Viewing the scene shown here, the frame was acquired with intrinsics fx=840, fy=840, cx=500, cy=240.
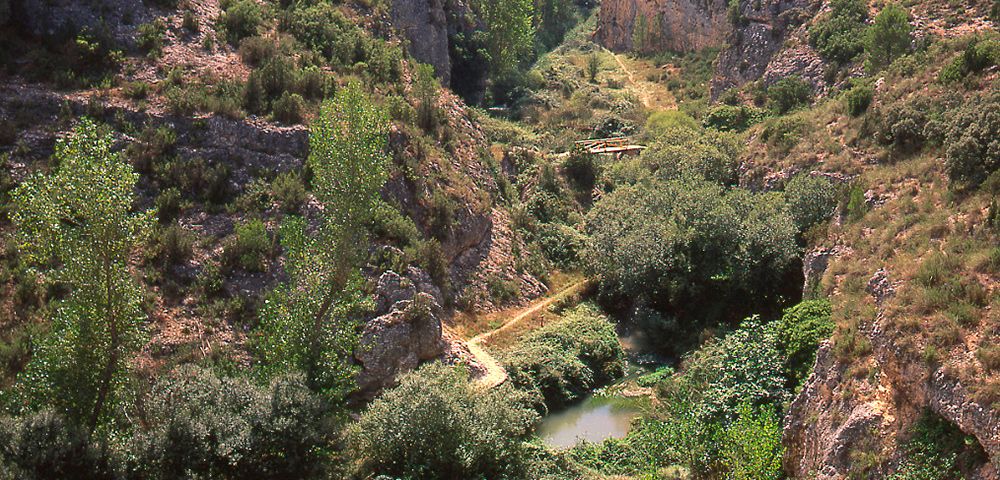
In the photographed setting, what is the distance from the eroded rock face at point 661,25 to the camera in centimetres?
8031

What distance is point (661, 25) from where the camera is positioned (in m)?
86.4

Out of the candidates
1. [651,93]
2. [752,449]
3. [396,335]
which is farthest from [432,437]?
[651,93]

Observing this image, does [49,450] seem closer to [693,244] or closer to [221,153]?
[221,153]

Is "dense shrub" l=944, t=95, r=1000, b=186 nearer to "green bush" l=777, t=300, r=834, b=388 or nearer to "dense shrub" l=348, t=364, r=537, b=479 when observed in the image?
"green bush" l=777, t=300, r=834, b=388

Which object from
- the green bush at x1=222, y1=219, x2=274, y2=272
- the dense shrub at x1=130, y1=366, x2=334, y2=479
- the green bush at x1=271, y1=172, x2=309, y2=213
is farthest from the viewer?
the green bush at x1=271, y1=172, x2=309, y2=213

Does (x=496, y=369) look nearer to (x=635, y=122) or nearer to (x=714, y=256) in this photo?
(x=714, y=256)

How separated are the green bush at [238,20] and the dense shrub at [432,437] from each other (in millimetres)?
21856

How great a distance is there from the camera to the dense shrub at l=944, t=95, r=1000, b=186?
26438 mm

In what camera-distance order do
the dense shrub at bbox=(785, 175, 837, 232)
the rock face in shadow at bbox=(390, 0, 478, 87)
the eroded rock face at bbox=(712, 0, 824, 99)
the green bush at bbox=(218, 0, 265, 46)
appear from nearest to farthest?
1. the dense shrub at bbox=(785, 175, 837, 232)
2. the green bush at bbox=(218, 0, 265, 46)
3. the rock face in shadow at bbox=(390, 0, 478, 87)
4. the eroded rock face at bbox=(712, 0, 824, 99)

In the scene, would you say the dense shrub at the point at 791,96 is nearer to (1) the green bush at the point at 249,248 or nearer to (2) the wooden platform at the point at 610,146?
(2) the wooden platform at the point at 610,146

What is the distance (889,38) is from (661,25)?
1709 inches

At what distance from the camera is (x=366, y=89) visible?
1549 inches

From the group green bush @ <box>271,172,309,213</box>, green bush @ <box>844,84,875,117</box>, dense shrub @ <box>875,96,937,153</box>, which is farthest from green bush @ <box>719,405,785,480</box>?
green bush @ <box>844,84,875,117</box>

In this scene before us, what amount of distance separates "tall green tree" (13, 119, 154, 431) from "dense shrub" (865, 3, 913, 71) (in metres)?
39.3
